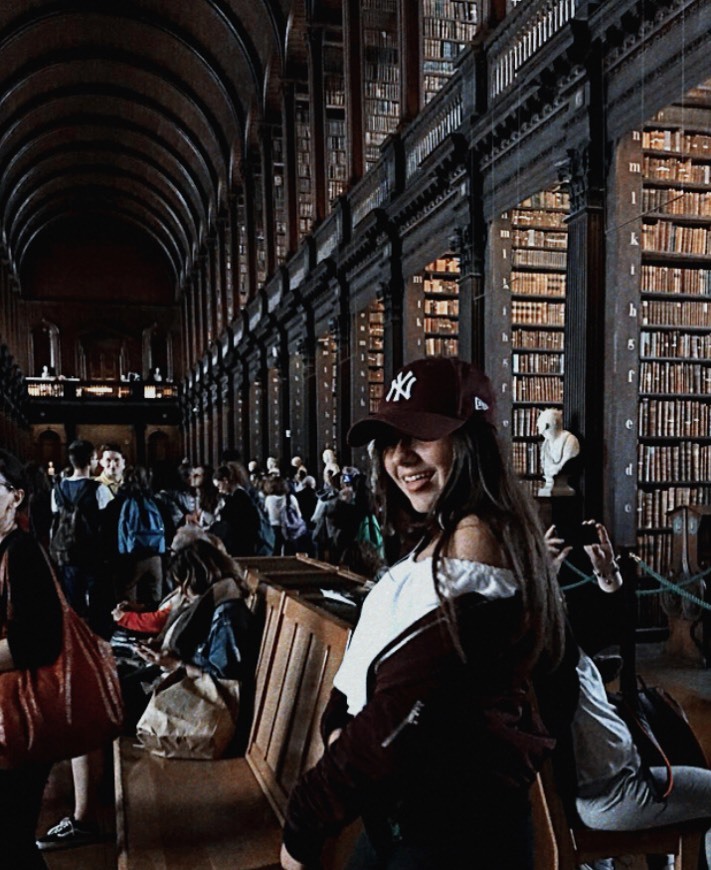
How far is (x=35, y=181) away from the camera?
28922 millimetres

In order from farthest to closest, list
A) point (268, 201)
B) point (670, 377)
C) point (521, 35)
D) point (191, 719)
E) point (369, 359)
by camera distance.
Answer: point (268, 201)
point (369, 359)
point (521, 35)
point (670, 377)
point (191, 719)

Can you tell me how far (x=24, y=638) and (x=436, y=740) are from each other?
125cm

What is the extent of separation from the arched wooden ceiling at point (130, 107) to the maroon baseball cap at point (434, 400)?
13995mm

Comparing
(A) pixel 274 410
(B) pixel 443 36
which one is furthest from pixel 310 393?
(B) pixel 443 36

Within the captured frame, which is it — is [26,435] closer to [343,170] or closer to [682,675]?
[343,170]

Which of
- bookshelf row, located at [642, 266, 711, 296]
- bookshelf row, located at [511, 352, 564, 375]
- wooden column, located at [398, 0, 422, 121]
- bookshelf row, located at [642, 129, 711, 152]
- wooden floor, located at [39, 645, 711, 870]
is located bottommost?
wooden floor, located at [39, 645, 711, 870]

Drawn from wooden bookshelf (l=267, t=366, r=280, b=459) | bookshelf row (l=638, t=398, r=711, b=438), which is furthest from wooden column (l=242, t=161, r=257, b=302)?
bookshelf row (l=638, t=398, r=711, b=438)

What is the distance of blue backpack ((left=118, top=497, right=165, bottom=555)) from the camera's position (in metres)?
5.59

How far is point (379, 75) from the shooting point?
10891mm

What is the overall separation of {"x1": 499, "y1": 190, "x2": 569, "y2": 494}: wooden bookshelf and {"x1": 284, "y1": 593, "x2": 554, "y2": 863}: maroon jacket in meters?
6.06

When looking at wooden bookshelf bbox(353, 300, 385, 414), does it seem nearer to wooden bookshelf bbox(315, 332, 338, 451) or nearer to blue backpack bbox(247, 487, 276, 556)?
wooden bookshelf bbox(315, 332, 338, 451)

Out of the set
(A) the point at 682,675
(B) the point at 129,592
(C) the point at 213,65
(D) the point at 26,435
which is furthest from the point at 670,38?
(D) the point at 26,435

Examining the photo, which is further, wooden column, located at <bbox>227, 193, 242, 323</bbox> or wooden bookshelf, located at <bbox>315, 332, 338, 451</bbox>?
wooden column, located at <bbox>227, 193, 242, 323</bbox>

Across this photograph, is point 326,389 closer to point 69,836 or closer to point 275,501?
point 275,501
